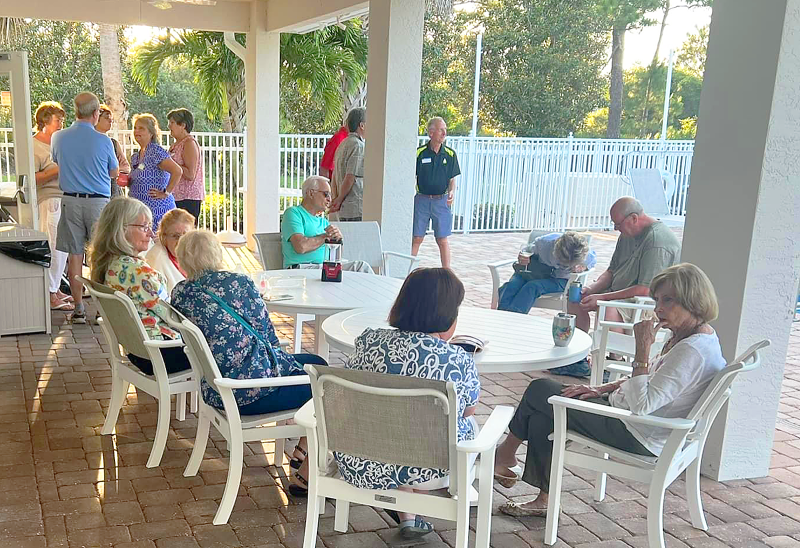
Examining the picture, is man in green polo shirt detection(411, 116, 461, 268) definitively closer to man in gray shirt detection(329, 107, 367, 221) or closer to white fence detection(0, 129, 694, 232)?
man in gray shirt detection(329, 107, 367, 221)

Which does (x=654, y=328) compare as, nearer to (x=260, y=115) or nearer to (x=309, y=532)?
(x=309, y=532)

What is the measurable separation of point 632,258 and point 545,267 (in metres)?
0.68

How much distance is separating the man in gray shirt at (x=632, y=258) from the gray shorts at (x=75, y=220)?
12.3 ft

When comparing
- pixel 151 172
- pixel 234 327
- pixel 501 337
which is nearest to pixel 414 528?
pixel 501 337

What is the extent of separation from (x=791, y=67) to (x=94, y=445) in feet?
11.9

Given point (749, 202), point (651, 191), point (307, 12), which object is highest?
point (307, 12)

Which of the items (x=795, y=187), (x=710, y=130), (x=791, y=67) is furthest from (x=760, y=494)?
(x=791, y=67)

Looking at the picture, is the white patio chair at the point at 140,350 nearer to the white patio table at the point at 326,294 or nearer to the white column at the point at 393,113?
the white patio table at the point at 326,294

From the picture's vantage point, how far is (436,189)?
26.9 ft

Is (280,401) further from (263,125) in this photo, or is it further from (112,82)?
(112,82)

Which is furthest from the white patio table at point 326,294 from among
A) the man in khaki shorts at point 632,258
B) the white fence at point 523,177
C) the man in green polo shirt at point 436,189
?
the white fence at point 523,177

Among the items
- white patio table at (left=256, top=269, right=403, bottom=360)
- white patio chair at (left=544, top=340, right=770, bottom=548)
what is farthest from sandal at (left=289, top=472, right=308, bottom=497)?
white patio chair at (left=544, top=340, right=770, bottom=548)

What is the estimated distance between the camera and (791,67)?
11.0ft

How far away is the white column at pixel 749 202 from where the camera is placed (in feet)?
11.2
